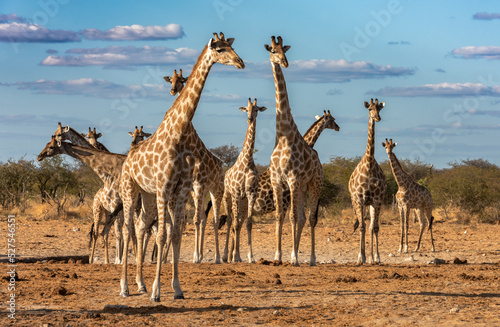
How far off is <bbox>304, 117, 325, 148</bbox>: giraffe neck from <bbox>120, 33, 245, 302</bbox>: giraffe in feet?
22.8

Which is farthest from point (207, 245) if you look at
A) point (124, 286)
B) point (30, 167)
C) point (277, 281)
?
point (30, 167)

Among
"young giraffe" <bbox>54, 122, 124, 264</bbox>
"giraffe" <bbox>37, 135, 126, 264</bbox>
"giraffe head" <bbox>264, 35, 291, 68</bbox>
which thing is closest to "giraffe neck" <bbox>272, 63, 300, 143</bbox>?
"giraffe head" <bbox>264, 35, 291, 68</bbox>

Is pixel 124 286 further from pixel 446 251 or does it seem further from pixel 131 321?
pixel 446 251

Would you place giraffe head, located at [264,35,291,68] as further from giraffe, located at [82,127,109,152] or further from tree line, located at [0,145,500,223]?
tree line, located at [0,145,500,223]

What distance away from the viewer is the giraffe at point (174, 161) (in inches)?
344

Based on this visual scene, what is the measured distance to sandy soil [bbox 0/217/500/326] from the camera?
7797 millimetres

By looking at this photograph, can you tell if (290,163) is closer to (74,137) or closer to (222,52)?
(222,52)

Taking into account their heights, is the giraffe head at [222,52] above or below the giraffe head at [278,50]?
below

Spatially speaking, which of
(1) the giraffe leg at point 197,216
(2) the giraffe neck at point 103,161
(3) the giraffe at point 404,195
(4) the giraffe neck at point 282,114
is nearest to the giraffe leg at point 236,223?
(1) the giraffe leg at point 197,216

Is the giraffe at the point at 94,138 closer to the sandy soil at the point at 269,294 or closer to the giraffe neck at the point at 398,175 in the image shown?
the sandy soil at the point at 269,294

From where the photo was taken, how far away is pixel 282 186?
13469 millimetres

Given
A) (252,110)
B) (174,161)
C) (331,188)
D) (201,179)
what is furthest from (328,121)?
(331,188)

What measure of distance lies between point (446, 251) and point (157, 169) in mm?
10865

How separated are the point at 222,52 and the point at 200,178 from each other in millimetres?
Result: 4934
